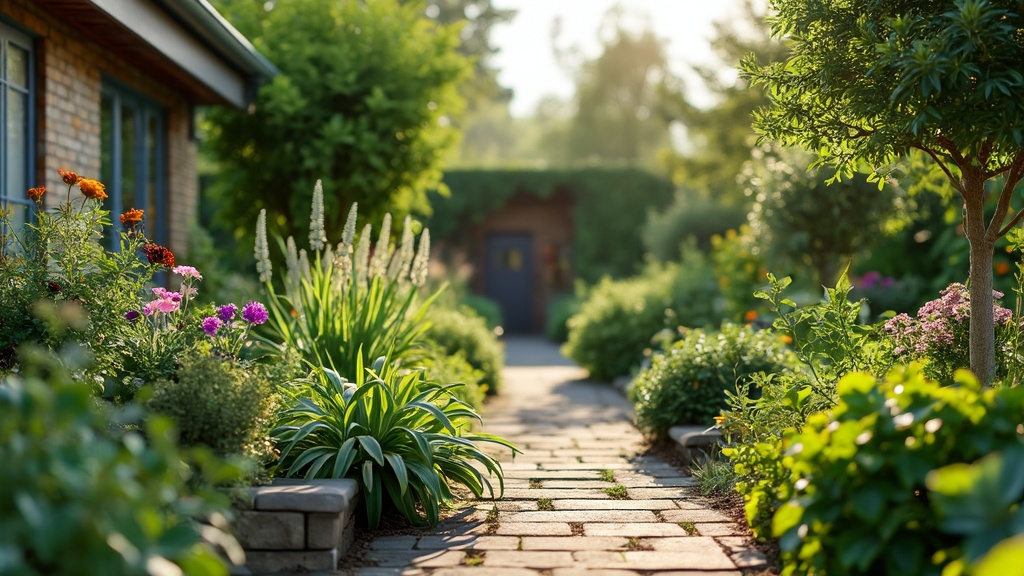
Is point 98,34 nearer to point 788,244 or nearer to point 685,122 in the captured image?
point 788,244

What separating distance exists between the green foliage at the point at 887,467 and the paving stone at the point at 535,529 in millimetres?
1061

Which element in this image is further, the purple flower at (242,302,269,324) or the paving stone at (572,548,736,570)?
the purple flower at (242,302,269,324)

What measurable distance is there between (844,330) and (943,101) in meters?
1.01

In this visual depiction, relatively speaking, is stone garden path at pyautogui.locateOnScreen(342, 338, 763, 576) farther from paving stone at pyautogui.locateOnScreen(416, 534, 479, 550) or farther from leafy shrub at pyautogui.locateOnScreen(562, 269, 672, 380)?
leafy shrub at pyautogui.locateOnScreen(562, 269, 672, 380)

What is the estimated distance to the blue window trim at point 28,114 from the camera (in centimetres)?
477

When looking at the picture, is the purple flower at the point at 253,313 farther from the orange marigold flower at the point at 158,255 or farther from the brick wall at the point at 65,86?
the brick wall at the point at 65,86

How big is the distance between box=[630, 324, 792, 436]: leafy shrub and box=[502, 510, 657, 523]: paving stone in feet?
4.66

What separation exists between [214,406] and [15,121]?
3.11 metres

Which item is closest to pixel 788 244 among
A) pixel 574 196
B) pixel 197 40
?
pixel 197 40

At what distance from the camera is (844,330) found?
370 centimetres

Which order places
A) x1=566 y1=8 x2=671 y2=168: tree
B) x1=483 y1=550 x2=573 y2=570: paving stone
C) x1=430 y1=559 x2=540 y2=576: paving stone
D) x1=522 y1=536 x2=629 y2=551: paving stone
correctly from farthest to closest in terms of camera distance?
1. x1=566 y1=8 x2=671 y2=168: tree
2. x1=522 y1=536 x2=629 y2=551: paving stone
3. x1=483 y1=550 x2=573 y2=570: paving stone
4. x1=430 y1=559 x2=540 y2=576: paving stone

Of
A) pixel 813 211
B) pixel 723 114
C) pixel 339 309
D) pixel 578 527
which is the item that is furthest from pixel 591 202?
pixel 578 527

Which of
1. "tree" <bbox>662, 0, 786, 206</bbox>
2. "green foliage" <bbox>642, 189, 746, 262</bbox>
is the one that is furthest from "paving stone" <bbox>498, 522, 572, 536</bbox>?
"green foliage" <bbox>642, 189, 746, 262</bbox>

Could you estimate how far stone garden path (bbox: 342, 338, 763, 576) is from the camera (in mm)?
2979
